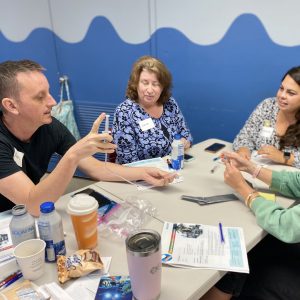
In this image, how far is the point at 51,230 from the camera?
972 mm

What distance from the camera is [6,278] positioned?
37.8 inches

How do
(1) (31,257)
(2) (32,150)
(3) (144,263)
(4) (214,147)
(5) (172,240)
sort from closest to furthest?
(3) (144,263) < (1) (31,257) < (5) (172,240) < (2) (32,150) < (4) (214,147)

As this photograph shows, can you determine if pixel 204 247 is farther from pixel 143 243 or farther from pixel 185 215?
pixel 143 243

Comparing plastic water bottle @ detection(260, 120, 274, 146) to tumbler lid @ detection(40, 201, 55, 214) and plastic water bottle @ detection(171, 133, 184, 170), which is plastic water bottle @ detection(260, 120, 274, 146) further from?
tumbler lid @ detection(40, 201, 55, 214)

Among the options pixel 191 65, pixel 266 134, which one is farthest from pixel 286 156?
pixel 191 65

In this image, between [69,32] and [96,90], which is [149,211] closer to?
[96,90]

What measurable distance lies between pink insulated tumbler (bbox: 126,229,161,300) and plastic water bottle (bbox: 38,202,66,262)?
0.27 meters

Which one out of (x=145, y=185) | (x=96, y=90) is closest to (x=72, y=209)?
(x=145, y=185)

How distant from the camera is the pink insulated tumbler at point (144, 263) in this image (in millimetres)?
808

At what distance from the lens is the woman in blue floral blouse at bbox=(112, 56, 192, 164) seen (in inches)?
87.7

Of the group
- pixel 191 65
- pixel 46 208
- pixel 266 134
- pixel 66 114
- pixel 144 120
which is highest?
pixel 191 65

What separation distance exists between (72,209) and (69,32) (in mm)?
2759

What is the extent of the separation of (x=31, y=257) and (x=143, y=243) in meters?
0.35

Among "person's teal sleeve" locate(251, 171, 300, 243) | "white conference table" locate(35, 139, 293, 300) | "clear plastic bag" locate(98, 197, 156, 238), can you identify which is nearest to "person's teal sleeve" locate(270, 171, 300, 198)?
"white conference table" locate(35, 139, 293, 300)
